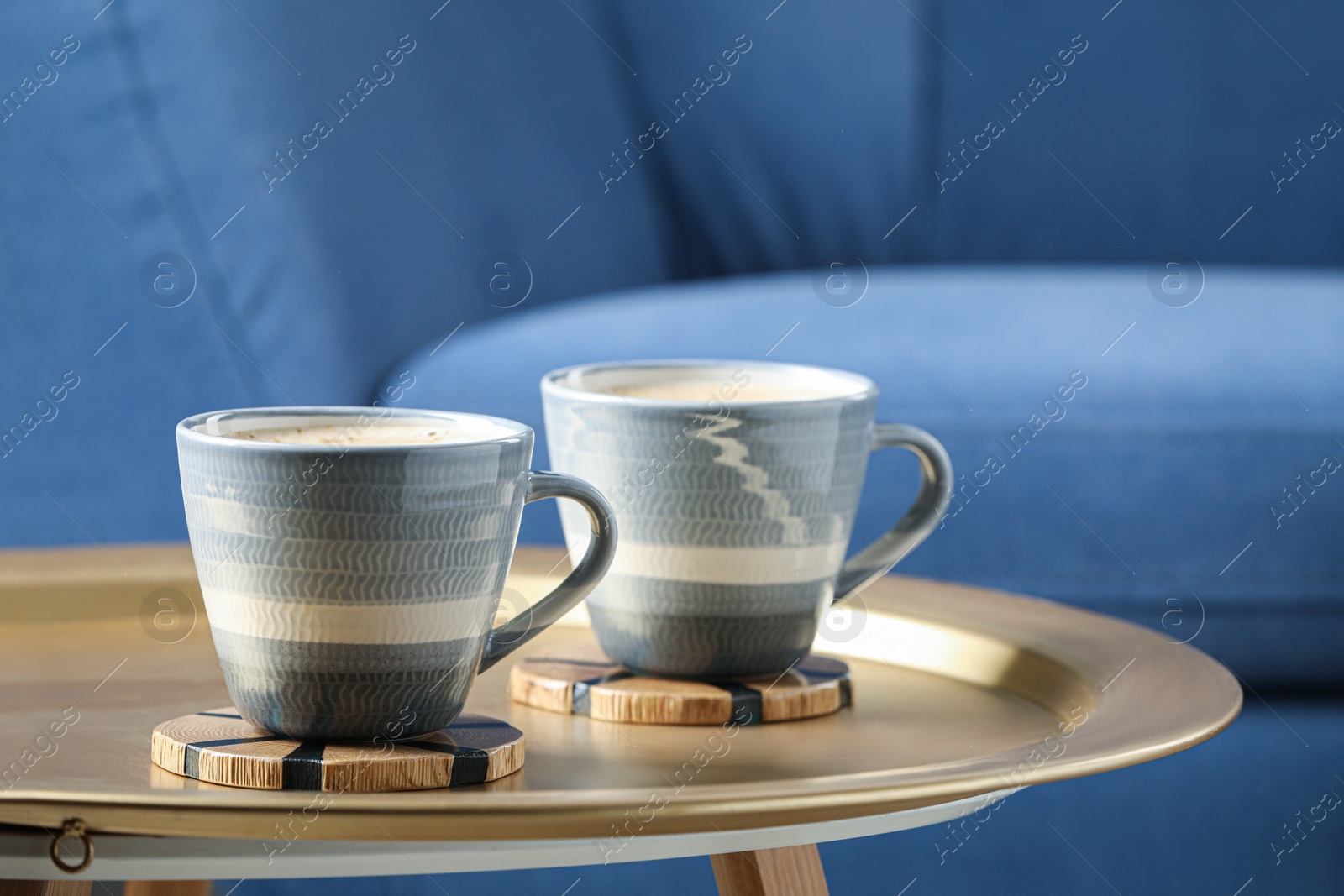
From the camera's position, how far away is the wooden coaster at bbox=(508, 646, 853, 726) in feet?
1.53

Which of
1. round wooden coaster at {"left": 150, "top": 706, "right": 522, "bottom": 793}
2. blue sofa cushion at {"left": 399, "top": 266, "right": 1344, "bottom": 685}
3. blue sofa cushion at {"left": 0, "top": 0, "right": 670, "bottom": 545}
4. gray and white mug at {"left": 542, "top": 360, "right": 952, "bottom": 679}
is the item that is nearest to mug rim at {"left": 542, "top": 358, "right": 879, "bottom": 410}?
gray and white mug at {"left": 542, "top": 360, "right": 952, "bottom": 679}

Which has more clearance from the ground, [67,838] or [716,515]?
[716,515]

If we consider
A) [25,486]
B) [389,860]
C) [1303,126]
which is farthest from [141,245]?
[1303,126]

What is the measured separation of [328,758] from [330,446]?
0.25 feet

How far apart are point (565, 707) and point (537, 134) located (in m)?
0.79

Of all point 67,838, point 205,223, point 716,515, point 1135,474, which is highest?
point 205,223

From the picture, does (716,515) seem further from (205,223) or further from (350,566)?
(205,223)

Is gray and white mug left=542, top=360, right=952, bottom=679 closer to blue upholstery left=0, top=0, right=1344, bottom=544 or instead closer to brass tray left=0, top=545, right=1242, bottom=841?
brass tray left=0, top=545, right=1242, bottom=841

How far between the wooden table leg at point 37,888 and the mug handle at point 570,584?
13cm

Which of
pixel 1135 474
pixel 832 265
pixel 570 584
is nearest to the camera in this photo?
pixel 570 584

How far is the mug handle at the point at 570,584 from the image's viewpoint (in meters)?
0.42

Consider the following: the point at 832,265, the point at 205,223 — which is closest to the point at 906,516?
the point at 205,223

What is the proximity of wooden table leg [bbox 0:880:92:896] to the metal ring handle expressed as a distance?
0.18 ft

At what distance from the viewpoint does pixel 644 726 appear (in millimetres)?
463
